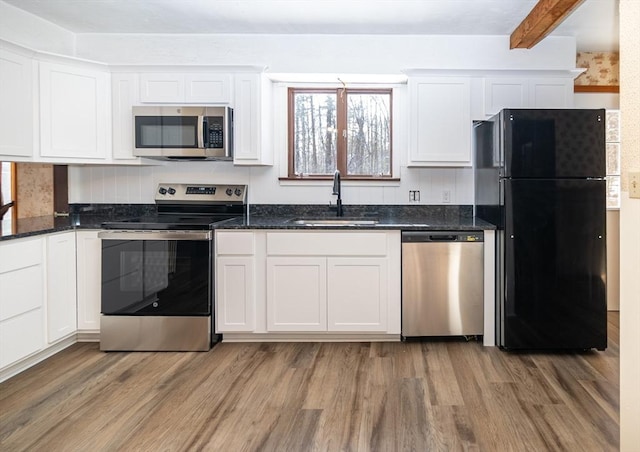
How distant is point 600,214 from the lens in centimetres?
327

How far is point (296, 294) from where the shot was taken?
3.49 m

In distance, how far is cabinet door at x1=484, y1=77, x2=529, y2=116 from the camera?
12.5 ft

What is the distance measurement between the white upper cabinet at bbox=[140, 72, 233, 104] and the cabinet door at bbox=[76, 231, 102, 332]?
113 centimetres

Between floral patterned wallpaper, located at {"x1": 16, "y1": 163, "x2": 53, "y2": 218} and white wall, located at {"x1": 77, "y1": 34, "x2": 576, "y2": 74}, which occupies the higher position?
white wall, located at {"x1": 77, "y1": 34, "x2": 576, "y2": 74}

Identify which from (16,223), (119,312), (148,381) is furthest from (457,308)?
(16,223)

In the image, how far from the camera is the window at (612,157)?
446 cm

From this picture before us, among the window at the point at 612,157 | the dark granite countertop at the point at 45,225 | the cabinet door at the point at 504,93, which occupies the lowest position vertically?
the dark granite countertop at the point at 45,225

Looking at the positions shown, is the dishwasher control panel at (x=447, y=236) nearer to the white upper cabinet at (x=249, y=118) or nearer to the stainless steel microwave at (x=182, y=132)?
the white upper cabinet at (x=249, y=118)

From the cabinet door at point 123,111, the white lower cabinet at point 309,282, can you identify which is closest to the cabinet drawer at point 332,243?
the white lower cabinet at point 309,282

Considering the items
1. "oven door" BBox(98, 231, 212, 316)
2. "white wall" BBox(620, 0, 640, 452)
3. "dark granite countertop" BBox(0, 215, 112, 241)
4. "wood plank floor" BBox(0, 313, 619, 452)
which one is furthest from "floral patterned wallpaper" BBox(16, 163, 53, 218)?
"white wall" BBox(620, 0, 640, 452)

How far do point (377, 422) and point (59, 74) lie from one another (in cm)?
308

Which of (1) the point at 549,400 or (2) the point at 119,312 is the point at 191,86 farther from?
(1) the point at 549,400

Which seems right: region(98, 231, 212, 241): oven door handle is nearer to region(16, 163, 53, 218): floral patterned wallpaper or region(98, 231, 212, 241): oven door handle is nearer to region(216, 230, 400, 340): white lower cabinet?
region(216, 230, 400, 340): white lower cabinet

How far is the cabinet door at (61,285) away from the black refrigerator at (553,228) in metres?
2.89
